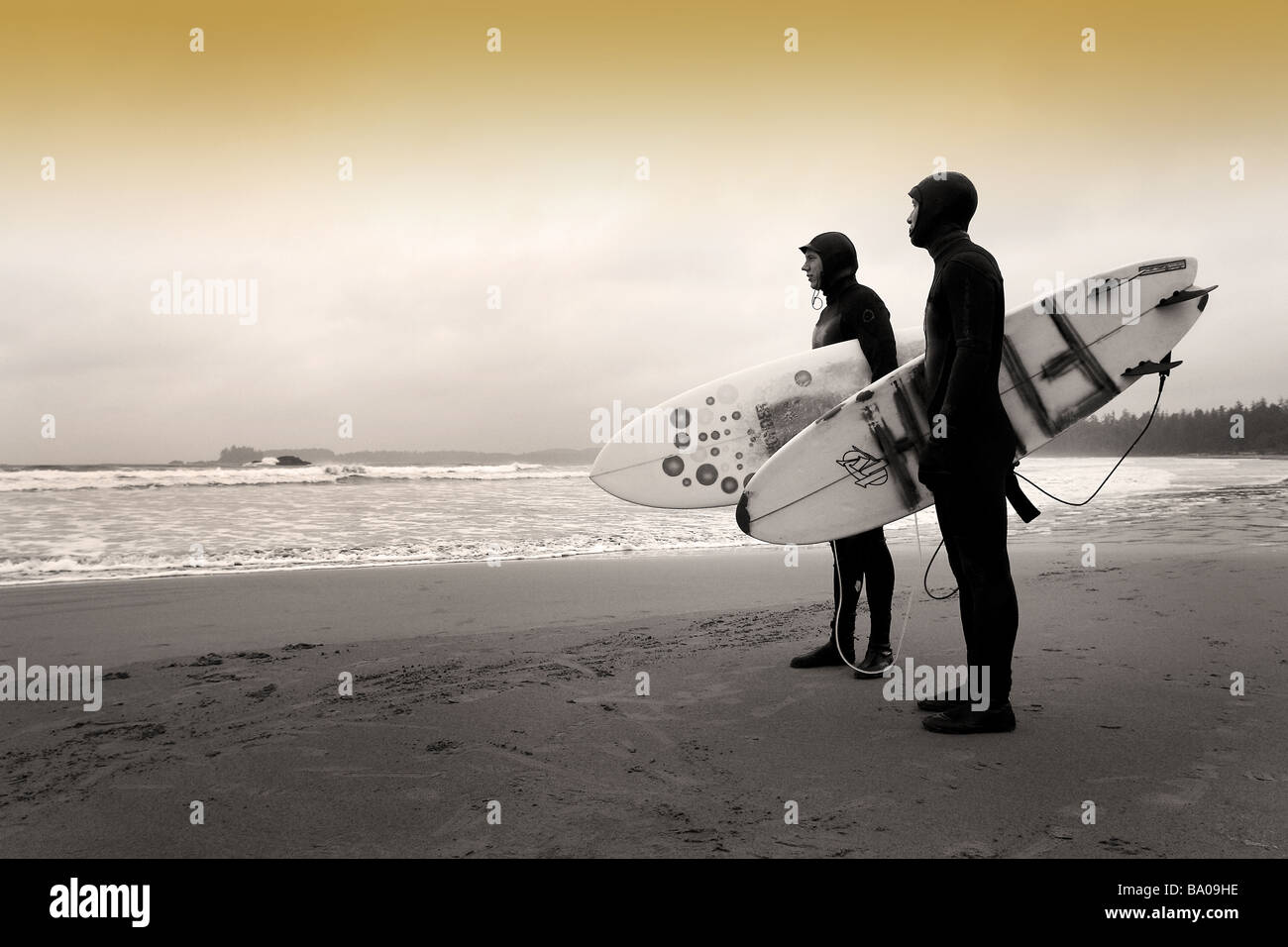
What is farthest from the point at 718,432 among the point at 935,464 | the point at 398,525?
the point at 398,525

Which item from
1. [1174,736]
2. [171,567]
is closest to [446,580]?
[171,567]

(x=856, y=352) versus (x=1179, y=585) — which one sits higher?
(x=856, y=352)

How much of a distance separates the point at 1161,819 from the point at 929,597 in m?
3.47

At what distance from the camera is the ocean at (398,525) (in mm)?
8031

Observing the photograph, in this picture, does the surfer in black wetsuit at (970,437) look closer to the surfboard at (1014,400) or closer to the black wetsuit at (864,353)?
the surfboard at (1014,400)

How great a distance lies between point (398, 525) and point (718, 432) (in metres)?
6.67

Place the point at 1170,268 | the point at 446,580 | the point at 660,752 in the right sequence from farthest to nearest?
the point at 446,580 → the point at 1170,268 → the point at 660,752

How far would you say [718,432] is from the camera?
491 centimetres

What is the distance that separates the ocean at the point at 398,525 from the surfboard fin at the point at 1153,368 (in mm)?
2086

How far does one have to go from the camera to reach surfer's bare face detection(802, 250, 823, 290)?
3.92m

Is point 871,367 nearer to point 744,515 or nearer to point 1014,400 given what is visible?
point 1014,400

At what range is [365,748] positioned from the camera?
9.44ft
